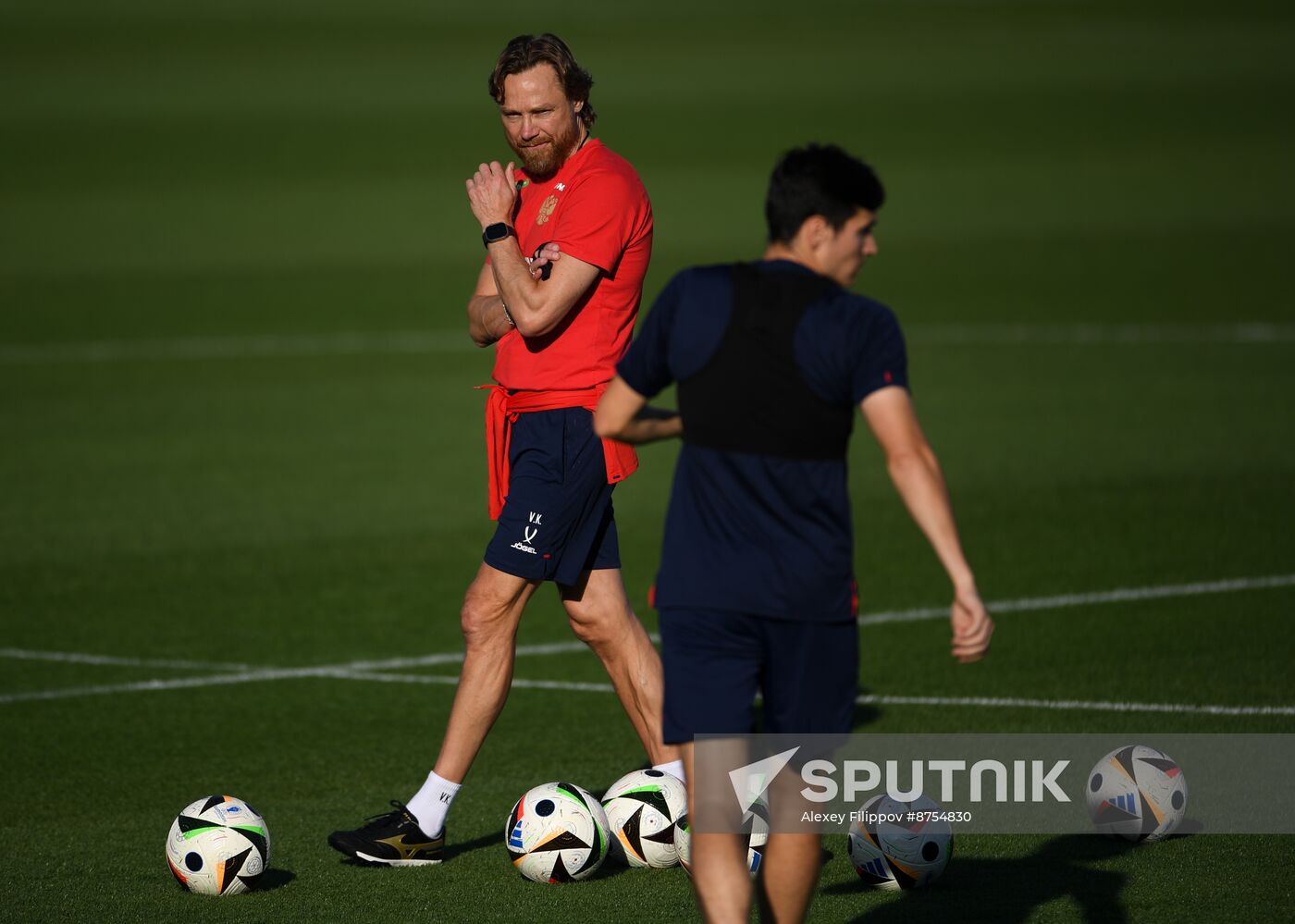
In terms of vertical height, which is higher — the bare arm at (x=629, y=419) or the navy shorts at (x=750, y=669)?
the bare arm at (x=629, y=419)

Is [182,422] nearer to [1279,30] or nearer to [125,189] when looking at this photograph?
[125,189]

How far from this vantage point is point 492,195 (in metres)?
6.88

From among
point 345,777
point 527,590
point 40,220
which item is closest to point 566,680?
point 345,777

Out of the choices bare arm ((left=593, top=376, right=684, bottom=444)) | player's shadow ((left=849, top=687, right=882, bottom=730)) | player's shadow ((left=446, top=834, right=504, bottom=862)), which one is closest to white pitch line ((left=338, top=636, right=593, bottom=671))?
player's shadow ((left=849, top=687, right=882, bottom=730))

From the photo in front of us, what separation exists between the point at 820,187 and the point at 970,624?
48.7 inches

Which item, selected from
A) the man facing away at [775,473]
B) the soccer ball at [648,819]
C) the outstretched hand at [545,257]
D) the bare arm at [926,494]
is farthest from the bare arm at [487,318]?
the bare arm at [926,494]

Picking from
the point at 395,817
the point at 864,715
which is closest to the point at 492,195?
the point at 395,817

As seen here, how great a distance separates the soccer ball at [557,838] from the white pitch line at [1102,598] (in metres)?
4.20

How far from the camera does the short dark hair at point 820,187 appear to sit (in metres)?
5.09

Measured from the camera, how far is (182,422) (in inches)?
686

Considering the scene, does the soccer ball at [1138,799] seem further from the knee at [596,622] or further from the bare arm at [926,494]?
the bare arm at [926,494]

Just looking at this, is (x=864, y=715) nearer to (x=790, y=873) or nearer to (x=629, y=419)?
(x=790, y=873)

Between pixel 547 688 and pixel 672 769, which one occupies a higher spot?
pixel 547 688

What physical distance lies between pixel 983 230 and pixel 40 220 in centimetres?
1555
